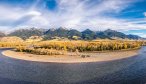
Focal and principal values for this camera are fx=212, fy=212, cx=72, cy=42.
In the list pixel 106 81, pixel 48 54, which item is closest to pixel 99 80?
pixel 106 81

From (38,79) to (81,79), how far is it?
24.2 ft

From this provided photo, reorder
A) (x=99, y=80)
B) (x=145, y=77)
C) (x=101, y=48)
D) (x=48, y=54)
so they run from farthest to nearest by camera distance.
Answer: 1. (x=101, y=48)
2. (x=48, y=54)
3. (x=145, y=77)
4. (x=99, y=80)

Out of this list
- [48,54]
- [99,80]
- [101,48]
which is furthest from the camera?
[101,48]

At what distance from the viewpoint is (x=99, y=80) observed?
A: 35.4 meters

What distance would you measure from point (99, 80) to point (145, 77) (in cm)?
878

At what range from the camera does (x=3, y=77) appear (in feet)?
122

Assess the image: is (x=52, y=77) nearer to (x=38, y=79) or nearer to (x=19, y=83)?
(x=38, y=79)

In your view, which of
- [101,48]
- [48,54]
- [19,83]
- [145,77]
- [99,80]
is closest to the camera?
[19,83]

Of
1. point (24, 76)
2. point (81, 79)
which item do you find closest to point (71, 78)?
point (81, 79)

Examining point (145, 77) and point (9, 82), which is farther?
point (145, 77)

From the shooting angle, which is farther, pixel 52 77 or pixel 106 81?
pixel 52 77

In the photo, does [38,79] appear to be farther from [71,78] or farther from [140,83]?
[140,83]

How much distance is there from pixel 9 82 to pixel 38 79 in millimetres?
4959

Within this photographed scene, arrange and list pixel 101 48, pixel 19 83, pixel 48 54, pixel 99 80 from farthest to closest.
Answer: pixel 101 48 < pixel 48 54 < pixel 99 80 < pixel 19 83
